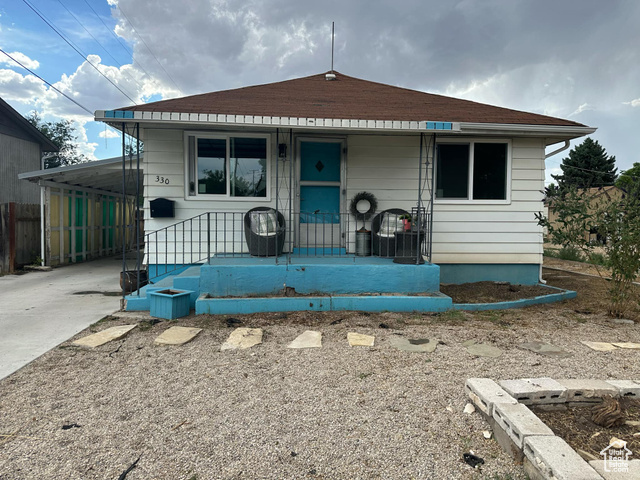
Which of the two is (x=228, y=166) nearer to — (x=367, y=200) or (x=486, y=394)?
(x=367, y=200)

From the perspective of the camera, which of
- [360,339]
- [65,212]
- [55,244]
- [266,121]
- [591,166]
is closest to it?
[360,339]

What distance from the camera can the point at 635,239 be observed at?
461cm

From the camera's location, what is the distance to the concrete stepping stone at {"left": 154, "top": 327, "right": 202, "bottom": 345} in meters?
3.93

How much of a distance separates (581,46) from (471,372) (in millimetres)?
14209

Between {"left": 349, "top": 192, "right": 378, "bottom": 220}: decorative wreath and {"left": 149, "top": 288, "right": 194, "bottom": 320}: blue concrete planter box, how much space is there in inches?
124

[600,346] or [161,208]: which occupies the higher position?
[161,208]

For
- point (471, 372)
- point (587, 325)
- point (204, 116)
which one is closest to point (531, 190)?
point (587, 325)

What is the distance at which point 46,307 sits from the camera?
557 centimetres

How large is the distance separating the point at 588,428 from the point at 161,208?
610 cm

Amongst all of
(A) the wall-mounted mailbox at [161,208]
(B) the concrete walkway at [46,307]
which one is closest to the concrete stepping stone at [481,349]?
(B) the concrete walkway at [46,307]

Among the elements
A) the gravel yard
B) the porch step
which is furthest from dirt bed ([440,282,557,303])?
the porch step

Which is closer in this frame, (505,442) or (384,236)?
(505,442)

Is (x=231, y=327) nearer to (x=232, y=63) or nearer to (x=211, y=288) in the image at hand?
(x=211, y=288)

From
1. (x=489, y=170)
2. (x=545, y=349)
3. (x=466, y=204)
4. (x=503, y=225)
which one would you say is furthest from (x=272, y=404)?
(x=489, y=170)
